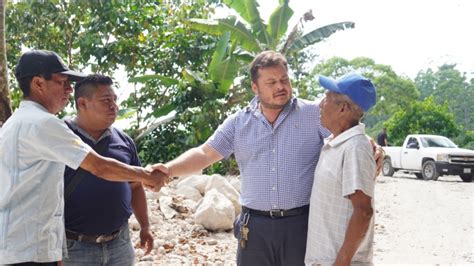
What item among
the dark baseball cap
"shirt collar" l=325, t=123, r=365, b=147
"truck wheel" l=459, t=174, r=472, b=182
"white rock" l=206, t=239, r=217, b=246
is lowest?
"truck wheel" l=459, t=174, r=472, b=182

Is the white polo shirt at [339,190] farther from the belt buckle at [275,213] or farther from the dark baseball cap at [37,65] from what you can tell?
the dark baseball cap at [37,65]

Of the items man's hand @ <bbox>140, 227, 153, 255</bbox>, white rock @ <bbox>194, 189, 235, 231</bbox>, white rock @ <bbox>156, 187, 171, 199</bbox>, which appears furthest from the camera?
white rock @ <bbox>156, 187, 171, 199</bbox>

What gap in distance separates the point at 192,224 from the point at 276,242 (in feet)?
16.4

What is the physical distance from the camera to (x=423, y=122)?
26.9 metres

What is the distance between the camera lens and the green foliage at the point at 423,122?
2670cm

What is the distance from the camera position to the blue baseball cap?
266 centimetres

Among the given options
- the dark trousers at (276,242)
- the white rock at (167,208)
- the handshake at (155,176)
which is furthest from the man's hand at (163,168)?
the white rock at (167,208)

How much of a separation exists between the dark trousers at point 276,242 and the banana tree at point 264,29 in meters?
8.52

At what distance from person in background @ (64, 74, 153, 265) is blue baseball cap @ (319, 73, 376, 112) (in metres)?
1.51

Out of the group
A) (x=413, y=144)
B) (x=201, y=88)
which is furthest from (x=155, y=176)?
(x=413, y=144)

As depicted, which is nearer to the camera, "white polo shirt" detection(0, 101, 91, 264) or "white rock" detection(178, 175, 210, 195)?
"white polo shirt" detection(0, 101, 91, 264)

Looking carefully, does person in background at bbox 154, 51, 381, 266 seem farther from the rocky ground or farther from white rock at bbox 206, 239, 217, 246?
white rock at bbox 206, 239, 217, 246

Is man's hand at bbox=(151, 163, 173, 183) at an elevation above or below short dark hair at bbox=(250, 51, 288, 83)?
below

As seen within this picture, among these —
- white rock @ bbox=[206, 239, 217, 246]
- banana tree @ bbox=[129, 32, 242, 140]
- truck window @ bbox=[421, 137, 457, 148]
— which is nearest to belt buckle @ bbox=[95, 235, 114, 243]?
white rock @ bbox=[206, 239, 217, 246]
